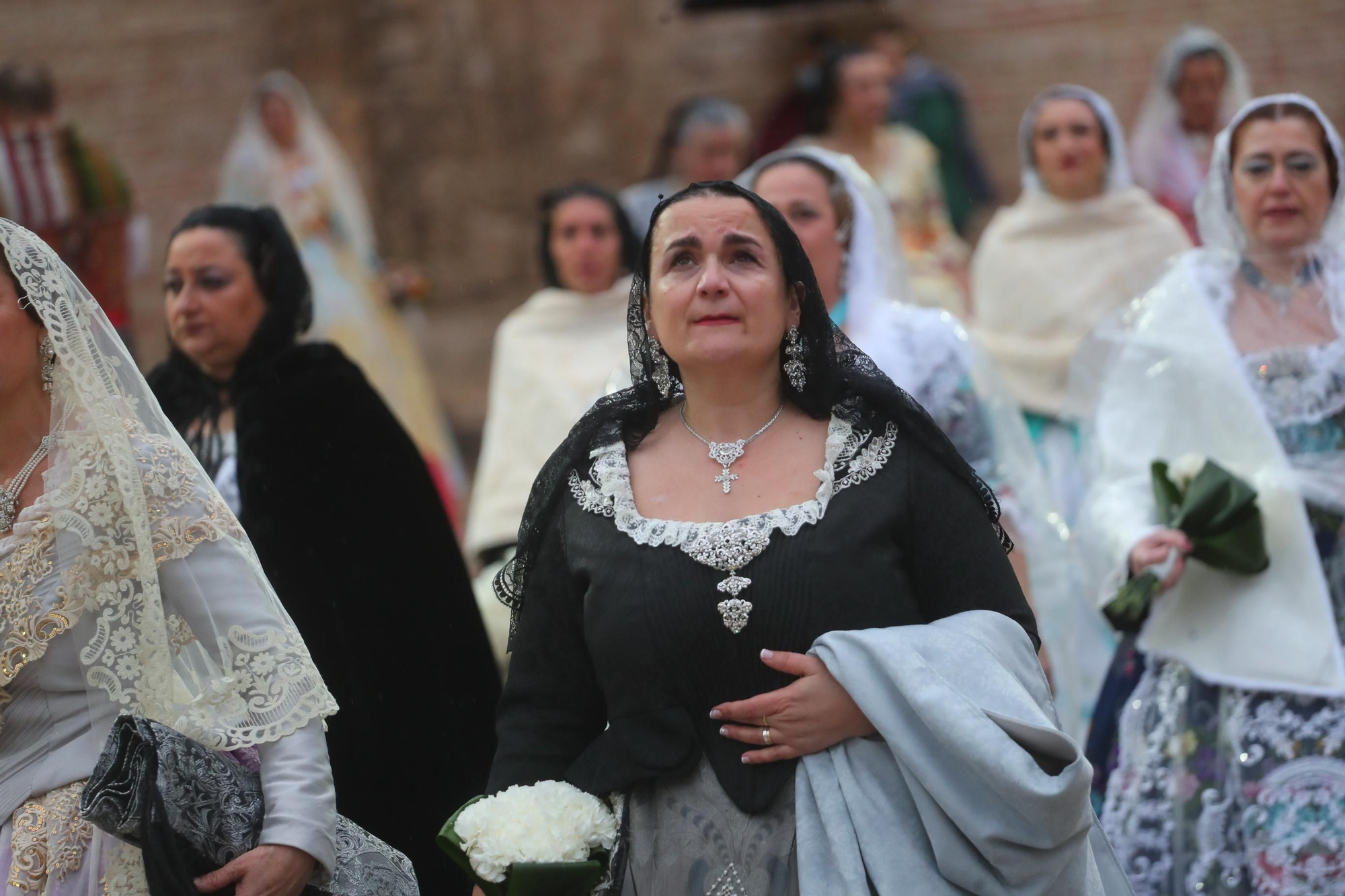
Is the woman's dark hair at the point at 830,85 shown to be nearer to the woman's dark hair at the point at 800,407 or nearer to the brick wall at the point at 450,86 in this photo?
the brick wall at the point at 450,86

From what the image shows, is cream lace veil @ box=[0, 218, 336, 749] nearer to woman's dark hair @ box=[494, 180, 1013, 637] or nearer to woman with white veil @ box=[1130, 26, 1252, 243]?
woman's dark hair @ box=[494, 180, 1013, 637]

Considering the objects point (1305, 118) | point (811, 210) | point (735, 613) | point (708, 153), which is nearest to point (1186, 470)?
point (1305, 118)

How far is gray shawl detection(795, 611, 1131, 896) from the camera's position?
2.92 metres

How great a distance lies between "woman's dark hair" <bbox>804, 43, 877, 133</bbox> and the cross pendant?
271 inches

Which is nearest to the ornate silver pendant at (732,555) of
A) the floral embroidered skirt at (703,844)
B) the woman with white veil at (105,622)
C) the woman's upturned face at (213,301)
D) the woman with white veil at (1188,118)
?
the floral embroidered skirt at (703,844)

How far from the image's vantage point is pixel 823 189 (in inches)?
212

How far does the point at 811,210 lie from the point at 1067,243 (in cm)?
272

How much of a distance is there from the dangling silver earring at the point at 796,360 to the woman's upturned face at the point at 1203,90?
639cm

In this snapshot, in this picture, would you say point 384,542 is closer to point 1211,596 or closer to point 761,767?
point 761,767

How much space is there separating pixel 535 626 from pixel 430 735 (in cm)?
131

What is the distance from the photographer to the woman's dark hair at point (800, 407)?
3314 millimetres

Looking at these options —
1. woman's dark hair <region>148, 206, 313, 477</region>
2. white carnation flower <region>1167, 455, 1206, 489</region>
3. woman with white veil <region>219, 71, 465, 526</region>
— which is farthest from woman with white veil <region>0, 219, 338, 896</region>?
woman with white veil <region>219, 71, 465, 526</region>

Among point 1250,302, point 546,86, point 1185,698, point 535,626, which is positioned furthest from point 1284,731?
point 546,86

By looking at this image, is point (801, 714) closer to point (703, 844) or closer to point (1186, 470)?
point (703, 844)
